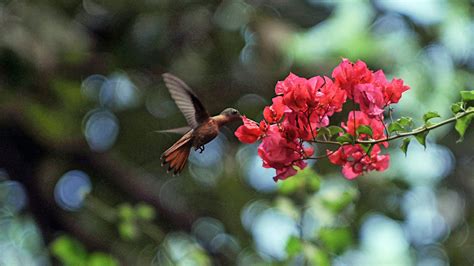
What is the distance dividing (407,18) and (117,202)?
6.57ft

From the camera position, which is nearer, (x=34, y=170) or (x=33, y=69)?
(x=33, y=69)

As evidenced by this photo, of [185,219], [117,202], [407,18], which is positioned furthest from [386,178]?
[117,202]

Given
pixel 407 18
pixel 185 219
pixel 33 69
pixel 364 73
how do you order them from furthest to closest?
pixel 407 18
pixel 185 219
pixel 33 69
pixel 364 73

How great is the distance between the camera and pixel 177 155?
1.51 m

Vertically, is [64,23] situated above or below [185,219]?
above

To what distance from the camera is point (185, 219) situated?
4496 millimetres

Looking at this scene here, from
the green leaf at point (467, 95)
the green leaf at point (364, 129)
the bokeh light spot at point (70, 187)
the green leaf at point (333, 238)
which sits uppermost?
the green leaf at point (467, 95)

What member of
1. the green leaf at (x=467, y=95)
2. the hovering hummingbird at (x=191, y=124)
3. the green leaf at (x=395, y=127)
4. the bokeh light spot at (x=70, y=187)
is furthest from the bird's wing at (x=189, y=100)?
the bokeh light spot at (x=70, y=187)

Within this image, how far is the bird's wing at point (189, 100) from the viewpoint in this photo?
1.55m

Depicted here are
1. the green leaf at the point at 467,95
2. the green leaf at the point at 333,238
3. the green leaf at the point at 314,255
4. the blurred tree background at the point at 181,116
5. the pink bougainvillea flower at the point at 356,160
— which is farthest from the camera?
the blurred tree background at the point at 181,116

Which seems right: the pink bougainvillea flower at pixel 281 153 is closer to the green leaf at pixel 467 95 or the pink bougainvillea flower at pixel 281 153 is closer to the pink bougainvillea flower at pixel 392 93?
the pink bougainvillea flower at pixel 392 93

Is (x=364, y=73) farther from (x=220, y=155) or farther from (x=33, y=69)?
(x=220, y=155)

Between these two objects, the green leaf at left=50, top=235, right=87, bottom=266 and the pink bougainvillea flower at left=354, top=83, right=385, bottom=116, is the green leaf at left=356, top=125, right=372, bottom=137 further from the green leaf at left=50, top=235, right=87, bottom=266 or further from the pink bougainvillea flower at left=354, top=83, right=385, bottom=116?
the green leaf at left=50, top=235, right=87, bottom=266

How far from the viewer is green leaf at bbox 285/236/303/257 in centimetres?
233
